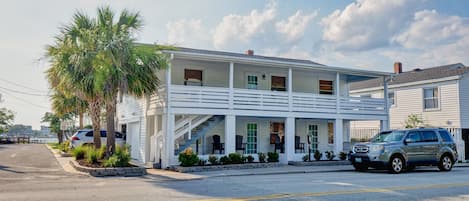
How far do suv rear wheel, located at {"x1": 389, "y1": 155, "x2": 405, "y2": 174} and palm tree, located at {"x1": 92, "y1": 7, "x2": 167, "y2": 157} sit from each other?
9.71m

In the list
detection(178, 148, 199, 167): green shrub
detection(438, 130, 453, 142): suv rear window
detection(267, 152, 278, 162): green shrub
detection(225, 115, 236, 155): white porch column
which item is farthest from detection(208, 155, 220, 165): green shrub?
detection(438, 130, 453, 142): suv rear window

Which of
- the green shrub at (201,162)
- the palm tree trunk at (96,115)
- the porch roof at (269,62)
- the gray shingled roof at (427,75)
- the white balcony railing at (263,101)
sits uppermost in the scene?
the gray shingled roof at (427,75)

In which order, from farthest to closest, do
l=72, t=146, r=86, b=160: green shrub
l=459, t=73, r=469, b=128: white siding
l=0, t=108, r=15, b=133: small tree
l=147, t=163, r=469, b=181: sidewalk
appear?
l=0, t=108, r=15, b=133: small tree
l=459, t=73, r=469, b=128: white siding
l=72, t=146, r=86, b=160: green shrub
l=147, t=163, r=469, b=181: sidewalk

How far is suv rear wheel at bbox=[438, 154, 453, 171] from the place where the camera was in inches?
677

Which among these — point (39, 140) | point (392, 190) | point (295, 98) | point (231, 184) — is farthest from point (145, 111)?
point (39, 140)

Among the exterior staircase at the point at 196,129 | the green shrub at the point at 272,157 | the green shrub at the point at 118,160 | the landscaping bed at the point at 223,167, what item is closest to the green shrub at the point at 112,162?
the green shrub at the point at 118,160

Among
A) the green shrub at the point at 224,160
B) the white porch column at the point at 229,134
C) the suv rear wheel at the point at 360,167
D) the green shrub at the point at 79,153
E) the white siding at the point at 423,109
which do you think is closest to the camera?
the suv rear wheel at the point at 360,167

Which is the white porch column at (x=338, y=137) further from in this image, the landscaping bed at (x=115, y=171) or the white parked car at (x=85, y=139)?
the white parked car at (x=85, y=139)

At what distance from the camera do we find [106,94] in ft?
52.0

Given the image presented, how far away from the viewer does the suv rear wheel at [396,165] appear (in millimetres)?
16062

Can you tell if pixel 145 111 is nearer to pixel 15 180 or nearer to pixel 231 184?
pixel 15 180

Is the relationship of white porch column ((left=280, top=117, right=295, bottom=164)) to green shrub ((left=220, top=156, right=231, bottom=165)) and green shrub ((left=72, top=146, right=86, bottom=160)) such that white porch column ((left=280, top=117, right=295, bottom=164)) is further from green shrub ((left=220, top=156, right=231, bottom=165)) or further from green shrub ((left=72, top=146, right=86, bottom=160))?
green shrub ((left=72, top=146, right=86, bottom=160))

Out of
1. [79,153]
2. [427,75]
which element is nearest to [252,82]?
[79,153]

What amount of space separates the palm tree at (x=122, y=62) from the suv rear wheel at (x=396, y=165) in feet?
31.9
